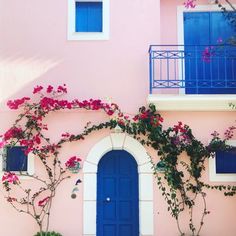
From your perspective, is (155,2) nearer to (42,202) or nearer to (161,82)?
(161,82)

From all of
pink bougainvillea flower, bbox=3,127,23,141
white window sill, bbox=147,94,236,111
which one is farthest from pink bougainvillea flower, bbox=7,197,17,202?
white window sill, bbox=147,94,236,111

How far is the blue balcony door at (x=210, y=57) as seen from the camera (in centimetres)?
976

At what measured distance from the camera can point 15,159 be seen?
30.6 ft

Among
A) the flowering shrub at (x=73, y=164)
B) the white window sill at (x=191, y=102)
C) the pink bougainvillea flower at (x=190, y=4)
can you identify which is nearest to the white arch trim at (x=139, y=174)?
the flowering shrub at (x=73, y=164)

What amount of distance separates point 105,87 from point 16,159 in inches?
101

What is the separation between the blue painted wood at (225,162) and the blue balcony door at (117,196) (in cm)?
184

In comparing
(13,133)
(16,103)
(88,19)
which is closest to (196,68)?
(88,19)

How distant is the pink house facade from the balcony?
2 cm

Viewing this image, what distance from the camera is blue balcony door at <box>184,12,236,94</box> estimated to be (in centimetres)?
976

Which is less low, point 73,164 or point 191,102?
point 191,102

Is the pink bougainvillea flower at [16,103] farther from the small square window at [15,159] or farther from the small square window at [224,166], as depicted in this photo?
the small square window at [224,166]

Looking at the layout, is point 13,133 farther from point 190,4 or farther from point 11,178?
point 190,4

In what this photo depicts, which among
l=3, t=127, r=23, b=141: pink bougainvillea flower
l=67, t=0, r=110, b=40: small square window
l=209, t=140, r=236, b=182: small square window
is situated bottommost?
l=209, t=140, r=236, b=182: small square window

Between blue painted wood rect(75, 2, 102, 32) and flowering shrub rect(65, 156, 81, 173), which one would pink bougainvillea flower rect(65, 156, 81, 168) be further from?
blue painted wood rect(75, 2, 102, 32)
